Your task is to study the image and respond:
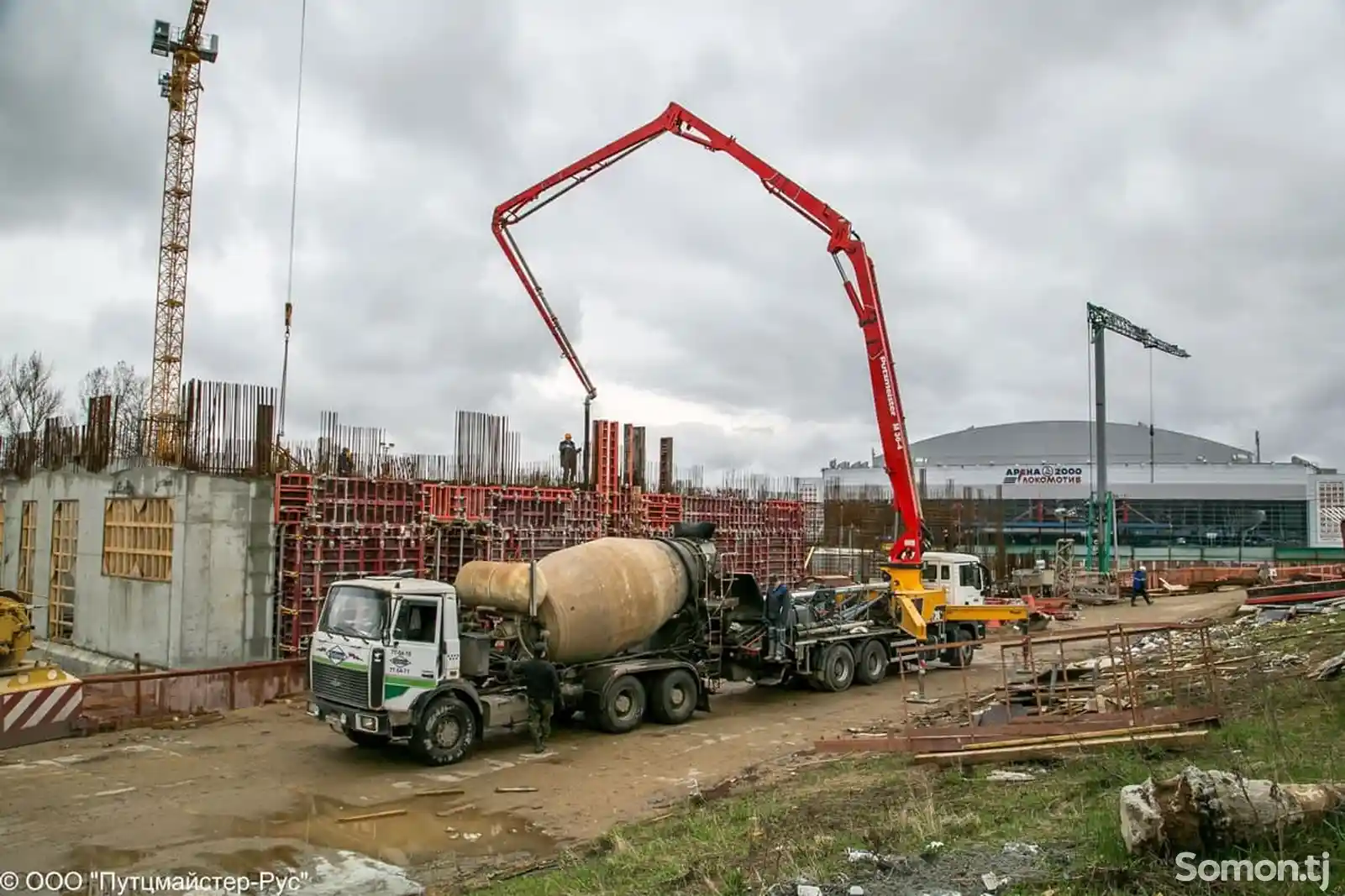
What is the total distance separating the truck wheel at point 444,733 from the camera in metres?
11.9

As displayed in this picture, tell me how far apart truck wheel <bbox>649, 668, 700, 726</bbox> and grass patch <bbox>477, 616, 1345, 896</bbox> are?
4.63 meters

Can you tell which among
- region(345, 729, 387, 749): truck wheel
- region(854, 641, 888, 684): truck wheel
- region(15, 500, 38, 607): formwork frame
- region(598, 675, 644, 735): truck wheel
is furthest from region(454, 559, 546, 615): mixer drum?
region(15, 500, 38, 607): formwork frame

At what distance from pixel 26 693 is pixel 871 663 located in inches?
546

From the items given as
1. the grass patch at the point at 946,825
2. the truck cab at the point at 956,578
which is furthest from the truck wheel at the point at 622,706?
the truck cab at the point at 956,578

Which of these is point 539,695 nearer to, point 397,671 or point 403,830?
point 397,671

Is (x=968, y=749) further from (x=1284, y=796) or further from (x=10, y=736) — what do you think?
(x=10, y=736)

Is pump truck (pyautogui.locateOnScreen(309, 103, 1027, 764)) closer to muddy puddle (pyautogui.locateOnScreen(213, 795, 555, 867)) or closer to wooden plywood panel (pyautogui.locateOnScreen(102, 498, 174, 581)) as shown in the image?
muddy puddle (pyautogui.locateOnScreen(213, 795, 555, 867))

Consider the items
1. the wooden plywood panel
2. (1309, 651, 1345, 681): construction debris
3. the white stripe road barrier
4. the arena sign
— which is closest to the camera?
(1309, 651, 1345, 681): construction debris

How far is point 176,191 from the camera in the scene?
48250mm

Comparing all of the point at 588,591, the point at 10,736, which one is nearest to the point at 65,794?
the point at 10,736

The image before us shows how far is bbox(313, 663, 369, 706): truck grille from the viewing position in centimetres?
1166

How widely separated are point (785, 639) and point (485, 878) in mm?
9609

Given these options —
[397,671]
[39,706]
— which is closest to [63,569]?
[39,706]

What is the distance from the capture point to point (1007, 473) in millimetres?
81938
